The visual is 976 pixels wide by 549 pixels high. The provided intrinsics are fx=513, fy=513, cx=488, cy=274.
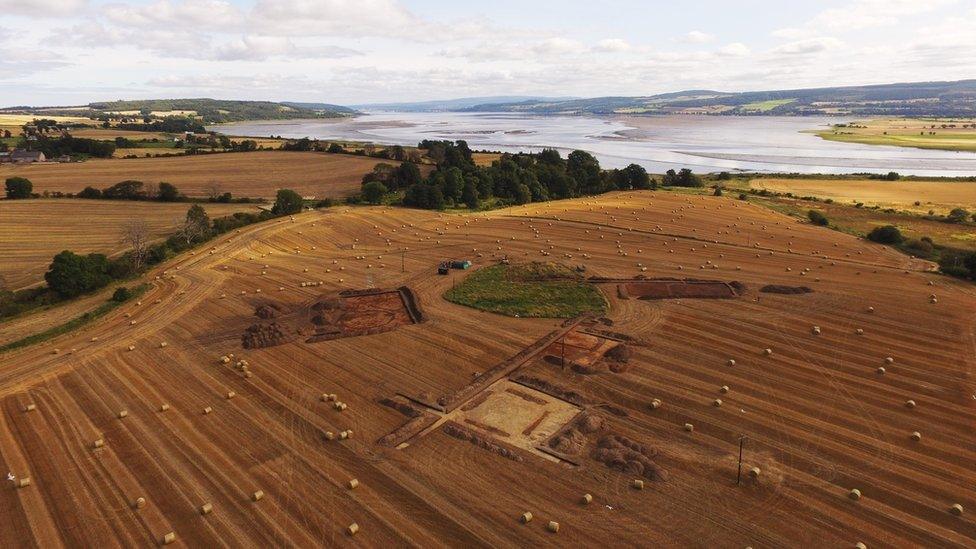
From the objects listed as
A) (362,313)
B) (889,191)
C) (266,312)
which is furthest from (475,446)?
(889,191)

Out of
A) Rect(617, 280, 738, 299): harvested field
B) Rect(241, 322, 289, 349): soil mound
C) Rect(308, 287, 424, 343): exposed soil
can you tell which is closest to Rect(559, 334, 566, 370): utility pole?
Rect(617, 280, 738, 299): harvested field

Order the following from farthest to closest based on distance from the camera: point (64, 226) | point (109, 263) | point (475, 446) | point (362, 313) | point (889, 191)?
point (889, 191) < point (64, 226) < point (109, 263) < point (362, 313) < point (475, 446)

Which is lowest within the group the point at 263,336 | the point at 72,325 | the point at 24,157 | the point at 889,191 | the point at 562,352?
the point at 562,352

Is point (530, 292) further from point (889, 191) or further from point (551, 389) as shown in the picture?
point (889, 191)

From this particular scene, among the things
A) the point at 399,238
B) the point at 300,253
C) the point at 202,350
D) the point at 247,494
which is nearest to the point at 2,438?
the point at 202,350

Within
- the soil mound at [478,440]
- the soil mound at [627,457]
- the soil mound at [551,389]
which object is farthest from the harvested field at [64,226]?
the soil mound at [627,457]
